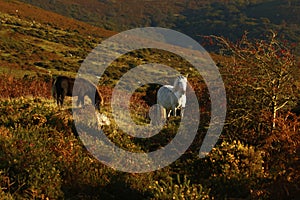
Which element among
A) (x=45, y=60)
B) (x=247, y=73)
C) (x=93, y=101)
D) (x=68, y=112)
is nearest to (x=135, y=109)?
(x=93, y=101)

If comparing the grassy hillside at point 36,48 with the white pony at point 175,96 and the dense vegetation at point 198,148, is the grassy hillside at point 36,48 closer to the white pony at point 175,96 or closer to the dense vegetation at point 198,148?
the white pony at point 175,96

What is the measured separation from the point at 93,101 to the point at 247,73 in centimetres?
547

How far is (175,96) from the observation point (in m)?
13.2

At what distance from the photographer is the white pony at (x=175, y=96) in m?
12.9

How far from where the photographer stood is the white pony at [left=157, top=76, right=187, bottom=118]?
42.4 ft

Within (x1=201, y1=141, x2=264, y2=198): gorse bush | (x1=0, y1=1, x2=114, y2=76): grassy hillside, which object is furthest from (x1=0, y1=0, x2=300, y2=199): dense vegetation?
(x1=0, y1=1, x2=114, y2=76): grassy hillside

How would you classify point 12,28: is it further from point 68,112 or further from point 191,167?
point 191,167

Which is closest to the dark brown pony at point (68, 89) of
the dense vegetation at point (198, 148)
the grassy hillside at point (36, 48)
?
the dense vegetation at point (198, 148)

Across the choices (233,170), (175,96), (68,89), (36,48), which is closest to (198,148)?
(233,170)

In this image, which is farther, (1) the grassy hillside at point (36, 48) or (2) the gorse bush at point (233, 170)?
(1) the grassy hillside at point (36, 48)

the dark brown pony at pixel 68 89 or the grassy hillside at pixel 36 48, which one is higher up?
the dark brown pony at pixel 68 89

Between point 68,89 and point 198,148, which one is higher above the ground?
point 68,89

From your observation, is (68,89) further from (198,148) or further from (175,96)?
(198,148)

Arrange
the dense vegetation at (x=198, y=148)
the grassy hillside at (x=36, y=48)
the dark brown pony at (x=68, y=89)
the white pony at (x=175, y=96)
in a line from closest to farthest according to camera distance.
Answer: the dense vegetation at (x=198, y=148), the white pony at (x=175, y=96), the dark brown pony at (x=68, y=89), the grassy hillside at (x=36, y=48)
